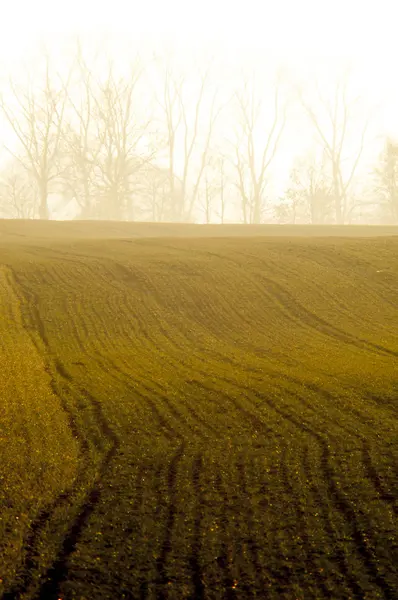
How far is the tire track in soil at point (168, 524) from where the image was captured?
7.12ft

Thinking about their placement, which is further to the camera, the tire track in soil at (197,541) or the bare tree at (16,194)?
the bare tree at (16,194)

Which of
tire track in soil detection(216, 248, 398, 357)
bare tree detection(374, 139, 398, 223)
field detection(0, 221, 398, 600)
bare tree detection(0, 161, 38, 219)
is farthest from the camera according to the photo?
bare tree detection(0, 161, 38, 219)

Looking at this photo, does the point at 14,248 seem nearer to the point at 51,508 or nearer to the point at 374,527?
the point at 51,508

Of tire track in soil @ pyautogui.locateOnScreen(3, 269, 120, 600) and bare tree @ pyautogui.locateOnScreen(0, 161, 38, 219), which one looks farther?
bare tree @ pyautogui.locateOnScreen(0, 161, 38, 219)

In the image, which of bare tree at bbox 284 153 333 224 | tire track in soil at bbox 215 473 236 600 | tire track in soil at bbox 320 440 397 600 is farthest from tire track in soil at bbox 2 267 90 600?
bare tree at bbox 284 153 333 224

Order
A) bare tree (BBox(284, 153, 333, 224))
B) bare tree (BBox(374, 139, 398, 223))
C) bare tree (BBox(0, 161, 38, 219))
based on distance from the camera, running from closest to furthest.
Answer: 1. bare tree (BBox(374, 139, 398, 223))
2. bare tree (BBox(284, 153, 333, 224))
3. bare tree (BBox(0, 161, 38, 219))

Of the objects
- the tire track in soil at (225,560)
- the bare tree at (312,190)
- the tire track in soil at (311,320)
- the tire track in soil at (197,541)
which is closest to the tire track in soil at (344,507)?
the tire track in soil at (225,560)

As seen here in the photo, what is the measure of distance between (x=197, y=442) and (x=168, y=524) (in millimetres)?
994

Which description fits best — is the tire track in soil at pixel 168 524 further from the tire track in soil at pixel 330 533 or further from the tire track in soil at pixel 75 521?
the tire track in soil at pixel 330 533

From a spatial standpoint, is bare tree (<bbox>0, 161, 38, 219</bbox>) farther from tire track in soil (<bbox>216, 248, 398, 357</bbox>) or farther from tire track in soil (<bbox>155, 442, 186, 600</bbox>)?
tire track in soil (<bbox>155, 442, 186, 600</bbox>)

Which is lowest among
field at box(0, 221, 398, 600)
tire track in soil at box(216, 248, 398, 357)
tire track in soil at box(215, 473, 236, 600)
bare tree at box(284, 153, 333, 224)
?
tire track in soil at box(215, 473, 236, 600)

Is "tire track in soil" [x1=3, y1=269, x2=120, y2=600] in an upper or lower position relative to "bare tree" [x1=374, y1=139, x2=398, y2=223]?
lower

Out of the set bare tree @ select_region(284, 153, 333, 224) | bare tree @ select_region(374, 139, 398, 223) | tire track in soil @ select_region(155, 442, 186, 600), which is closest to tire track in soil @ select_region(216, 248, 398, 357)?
tire track in soil @ select_region(155, 442, 186, 600)

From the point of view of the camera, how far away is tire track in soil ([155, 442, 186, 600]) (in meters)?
2.17
